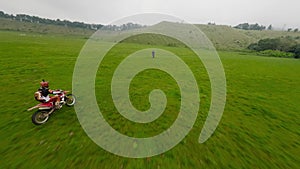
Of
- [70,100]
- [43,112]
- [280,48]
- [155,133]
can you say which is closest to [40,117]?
[43,112]

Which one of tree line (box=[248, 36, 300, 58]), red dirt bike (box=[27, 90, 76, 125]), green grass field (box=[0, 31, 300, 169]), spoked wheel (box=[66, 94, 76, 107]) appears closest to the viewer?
green grass field (box=[0, 31, 300, 169])

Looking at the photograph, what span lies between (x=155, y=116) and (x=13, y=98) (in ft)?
24.6

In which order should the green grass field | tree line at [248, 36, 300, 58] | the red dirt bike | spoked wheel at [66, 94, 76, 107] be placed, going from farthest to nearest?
tree line at [248, 36, 300, 58] < spoked wheel at [66, 94, 76, 107] < the red dirt bike < the green grass field

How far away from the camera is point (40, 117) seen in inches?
234

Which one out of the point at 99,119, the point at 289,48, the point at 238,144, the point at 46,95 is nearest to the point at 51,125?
the point at 46,95

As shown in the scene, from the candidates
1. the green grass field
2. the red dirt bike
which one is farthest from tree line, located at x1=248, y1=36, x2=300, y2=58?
the red dirt bike

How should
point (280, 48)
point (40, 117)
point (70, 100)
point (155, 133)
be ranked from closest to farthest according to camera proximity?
point (155, 133) → point (40, 117) → point (70, 100) → point (280, 48)

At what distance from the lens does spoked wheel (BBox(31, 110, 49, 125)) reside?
5.74 metres

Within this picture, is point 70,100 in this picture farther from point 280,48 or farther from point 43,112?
point 280,48

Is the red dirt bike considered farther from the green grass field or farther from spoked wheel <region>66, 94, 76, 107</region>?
spoked wheel <region>66, 94, 76, 107</region>

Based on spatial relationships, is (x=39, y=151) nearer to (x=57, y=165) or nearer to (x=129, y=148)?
(x=57, y=165)

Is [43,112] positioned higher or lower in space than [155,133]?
higher

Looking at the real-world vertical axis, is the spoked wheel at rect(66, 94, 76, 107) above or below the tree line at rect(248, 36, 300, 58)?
above

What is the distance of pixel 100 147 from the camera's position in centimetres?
484
